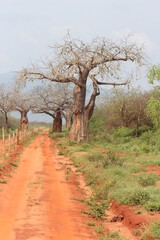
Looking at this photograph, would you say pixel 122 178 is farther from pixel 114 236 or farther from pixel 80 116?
pixel 80 116

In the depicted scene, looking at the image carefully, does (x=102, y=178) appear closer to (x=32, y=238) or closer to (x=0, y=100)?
(x=32, y=238)

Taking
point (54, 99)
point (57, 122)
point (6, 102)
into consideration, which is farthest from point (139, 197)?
point (6, 102)

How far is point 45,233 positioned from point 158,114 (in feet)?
59.6

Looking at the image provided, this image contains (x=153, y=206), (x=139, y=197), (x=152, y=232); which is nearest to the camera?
(x=152, y=232)

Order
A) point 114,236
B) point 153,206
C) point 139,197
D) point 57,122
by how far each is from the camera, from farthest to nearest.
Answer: point 57,122 < point 139,197 < point 153,206 < point 114,236

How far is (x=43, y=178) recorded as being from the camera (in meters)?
13.2

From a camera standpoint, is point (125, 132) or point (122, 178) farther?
point (125, 132)

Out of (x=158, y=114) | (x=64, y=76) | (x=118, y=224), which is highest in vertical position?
(x=64, y=76)

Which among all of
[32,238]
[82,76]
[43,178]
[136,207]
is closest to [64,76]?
Result: [82,76]

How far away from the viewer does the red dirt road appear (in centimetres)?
693

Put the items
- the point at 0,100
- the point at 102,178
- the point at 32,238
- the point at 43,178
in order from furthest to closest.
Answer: the point at 0,100 → the point at 43,178 → the point at 102,178 → the point at 32,238

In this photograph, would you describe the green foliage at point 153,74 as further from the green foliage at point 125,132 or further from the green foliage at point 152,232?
the green foliage at point 152,232

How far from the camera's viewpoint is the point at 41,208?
8.90 meters

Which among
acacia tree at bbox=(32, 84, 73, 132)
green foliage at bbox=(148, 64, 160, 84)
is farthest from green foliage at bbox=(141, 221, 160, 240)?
acacia tree at bbox=(32, 84, 73, 132)
